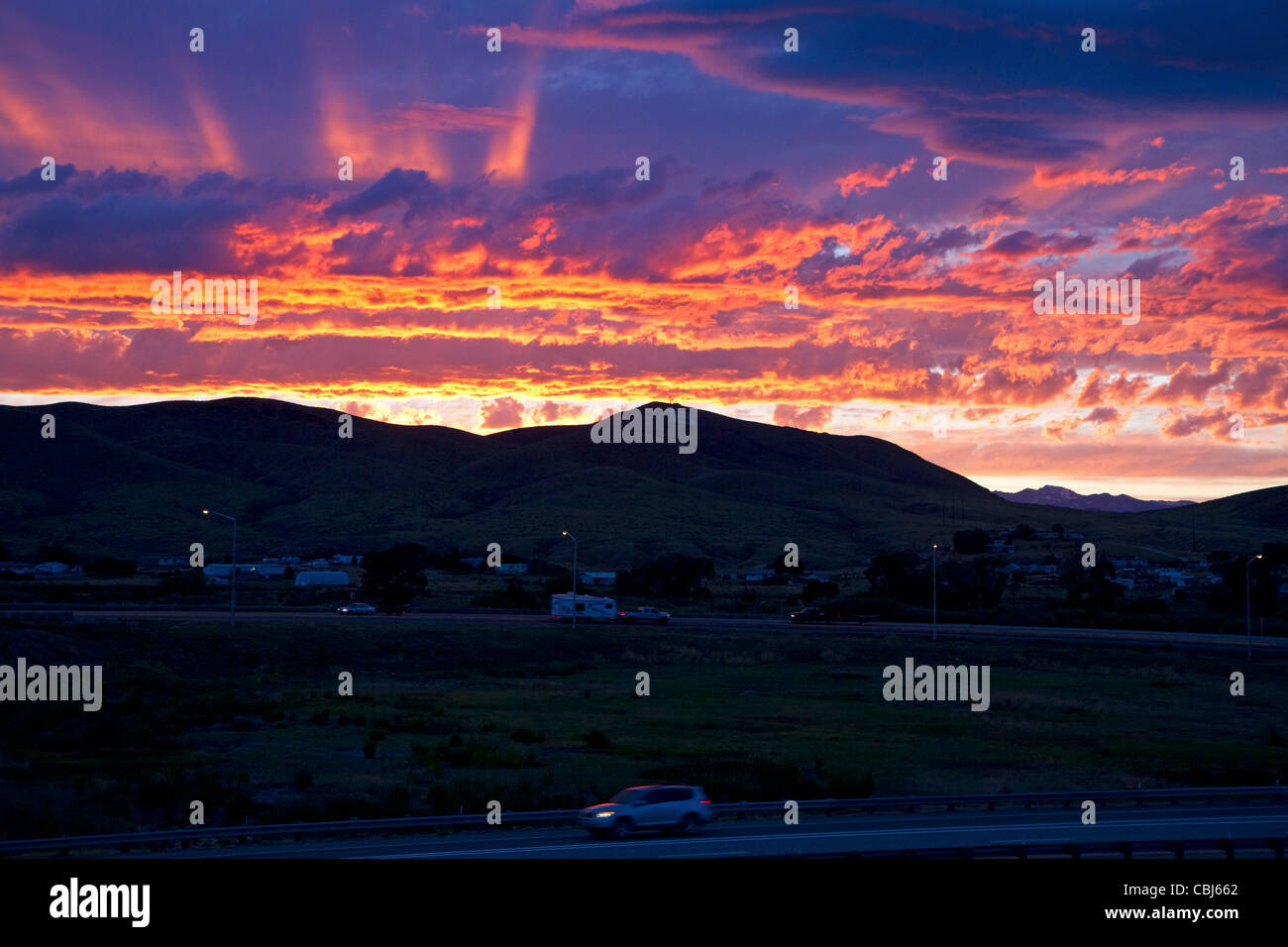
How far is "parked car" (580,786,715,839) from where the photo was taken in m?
23.2

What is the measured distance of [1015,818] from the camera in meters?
25.1

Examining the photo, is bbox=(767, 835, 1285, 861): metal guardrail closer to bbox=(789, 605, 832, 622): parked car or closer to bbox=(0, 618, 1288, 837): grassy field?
bbox=(0, 618, 1288, 837): grassy field

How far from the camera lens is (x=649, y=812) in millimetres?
23406

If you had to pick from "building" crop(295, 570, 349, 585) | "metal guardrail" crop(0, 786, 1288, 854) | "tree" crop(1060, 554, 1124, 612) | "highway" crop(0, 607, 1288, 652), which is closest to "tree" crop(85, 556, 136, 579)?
"building" crop(295, 570, 349, 585)

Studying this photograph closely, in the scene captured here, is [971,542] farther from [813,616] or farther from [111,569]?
[111,569]

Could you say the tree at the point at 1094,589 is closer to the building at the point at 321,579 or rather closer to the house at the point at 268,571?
the building at the point at 321,579

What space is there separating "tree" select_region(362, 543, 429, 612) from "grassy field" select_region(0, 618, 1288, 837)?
24.4m

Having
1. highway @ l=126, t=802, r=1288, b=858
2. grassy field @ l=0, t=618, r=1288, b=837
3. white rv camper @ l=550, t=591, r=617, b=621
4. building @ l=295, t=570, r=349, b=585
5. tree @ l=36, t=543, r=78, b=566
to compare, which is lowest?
grassy field @ l=0, t=618, r=1288, b=837

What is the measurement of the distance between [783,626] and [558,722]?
119ft

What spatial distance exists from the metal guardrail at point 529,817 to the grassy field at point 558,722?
3.08 meters

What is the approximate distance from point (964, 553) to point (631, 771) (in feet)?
428

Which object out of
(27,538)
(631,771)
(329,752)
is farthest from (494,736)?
(27,538)
